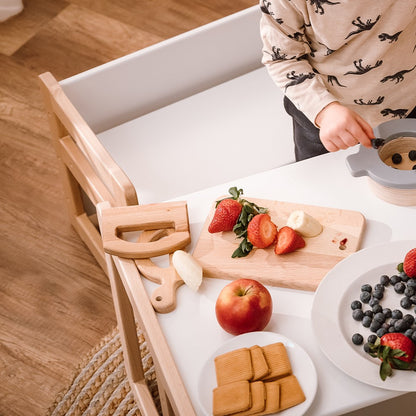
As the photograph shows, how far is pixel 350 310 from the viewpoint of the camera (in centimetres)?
124

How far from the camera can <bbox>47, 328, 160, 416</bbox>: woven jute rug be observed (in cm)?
193

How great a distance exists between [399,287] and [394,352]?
0.50 ft

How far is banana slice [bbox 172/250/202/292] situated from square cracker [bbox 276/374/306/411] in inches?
9.0

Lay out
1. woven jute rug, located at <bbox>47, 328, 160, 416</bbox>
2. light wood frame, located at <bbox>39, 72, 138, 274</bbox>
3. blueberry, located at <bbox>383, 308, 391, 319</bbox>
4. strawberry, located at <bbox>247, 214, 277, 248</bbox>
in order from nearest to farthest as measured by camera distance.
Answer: blueberry, located at <bbox>383, 308, 391, 319</bbox>, strawberry, located at <bbox>247, 214, 277, 248</bbox>, light wood frame, located at <bbox>39, 72, 138, 274</bbox>, woven jute rug, located at <bbox>47, 328, 160, 416</bbox>

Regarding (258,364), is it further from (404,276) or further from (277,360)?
(404,276)

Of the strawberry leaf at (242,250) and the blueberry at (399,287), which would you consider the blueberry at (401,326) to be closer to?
the blueberry at (399,287)

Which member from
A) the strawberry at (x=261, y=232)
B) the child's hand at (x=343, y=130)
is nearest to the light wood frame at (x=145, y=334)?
the strawberry at (x=261, y=232)

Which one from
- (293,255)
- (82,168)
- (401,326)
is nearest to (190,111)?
(82,168)

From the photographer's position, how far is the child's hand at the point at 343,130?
1365 mm

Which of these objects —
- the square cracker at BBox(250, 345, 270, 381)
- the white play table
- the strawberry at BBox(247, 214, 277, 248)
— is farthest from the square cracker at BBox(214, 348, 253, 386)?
the white play table

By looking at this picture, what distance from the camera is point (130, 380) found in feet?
6.21

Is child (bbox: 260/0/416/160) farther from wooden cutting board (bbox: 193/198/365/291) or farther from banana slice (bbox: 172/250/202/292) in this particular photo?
banana slice (bbox: 172/250/202/292)

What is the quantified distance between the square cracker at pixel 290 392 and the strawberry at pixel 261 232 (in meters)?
0.26

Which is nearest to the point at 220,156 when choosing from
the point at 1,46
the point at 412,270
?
the point at 412,270
